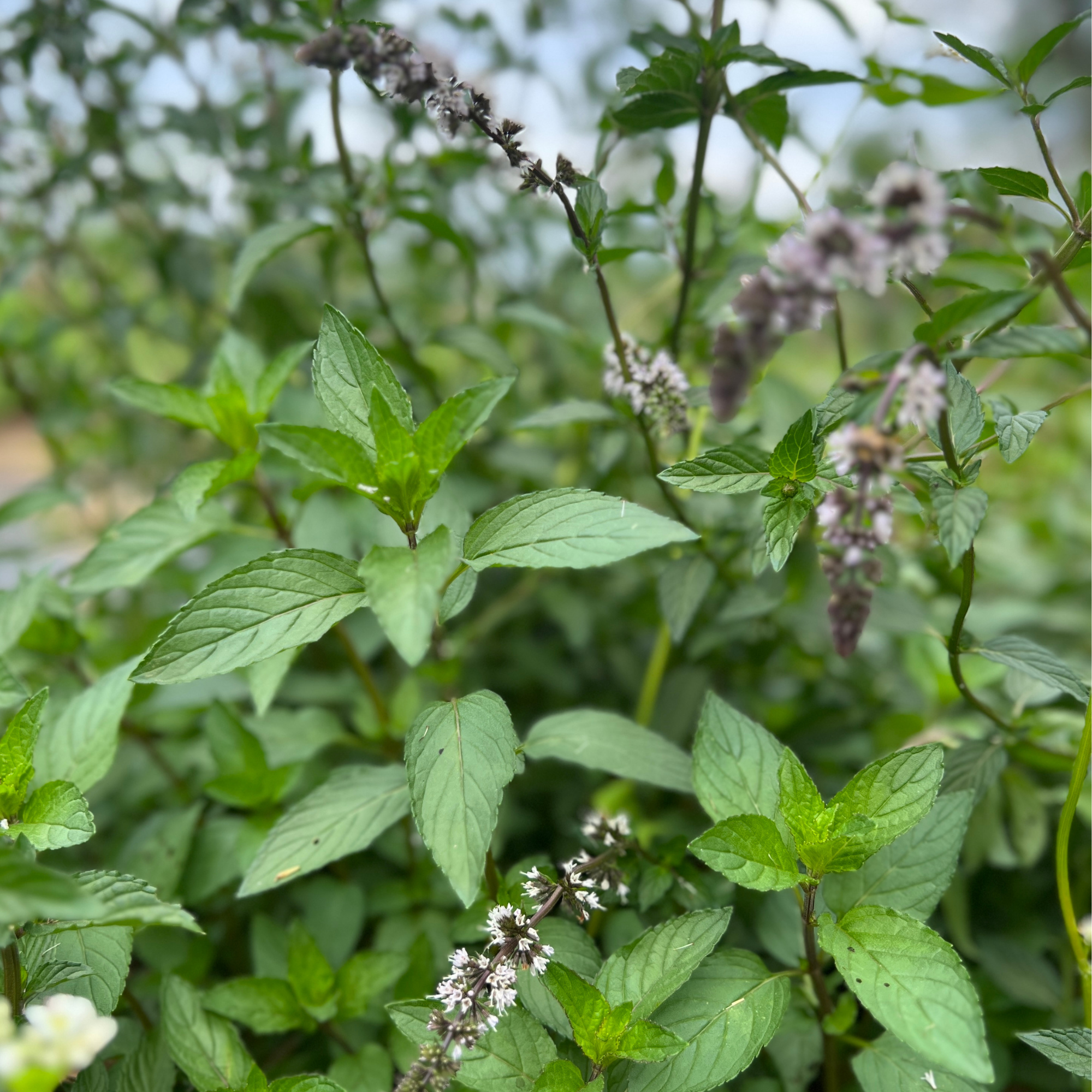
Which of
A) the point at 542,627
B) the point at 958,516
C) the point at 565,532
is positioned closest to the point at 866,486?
the point at 958,516

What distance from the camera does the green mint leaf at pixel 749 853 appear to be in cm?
68

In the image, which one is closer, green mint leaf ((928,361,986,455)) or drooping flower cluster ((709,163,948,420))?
drooping flower cluster ((709,163,948,420))

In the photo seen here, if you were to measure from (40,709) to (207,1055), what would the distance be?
0.36 meters

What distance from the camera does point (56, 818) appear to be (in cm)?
69

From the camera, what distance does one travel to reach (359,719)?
1092 mm

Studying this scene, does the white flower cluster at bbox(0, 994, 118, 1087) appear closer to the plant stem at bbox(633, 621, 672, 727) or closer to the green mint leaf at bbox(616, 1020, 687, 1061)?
the green mint leaf at bbox(616, 1020, 687, 1061)

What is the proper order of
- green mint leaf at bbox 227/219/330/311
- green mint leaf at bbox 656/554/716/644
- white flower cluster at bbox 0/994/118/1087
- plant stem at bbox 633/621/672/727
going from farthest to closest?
plant stem at bbox 633/621/672/727
green mint leaf at bbox 227/219/330/311
green mint leaf at bbox 656/554/716/644
white flower cluster at bbox 0/994/118/1087

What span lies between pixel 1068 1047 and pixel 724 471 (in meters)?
0.57

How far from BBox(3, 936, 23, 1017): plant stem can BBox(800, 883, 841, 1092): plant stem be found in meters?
0.65

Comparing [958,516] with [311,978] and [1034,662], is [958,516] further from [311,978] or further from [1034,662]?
[311,978]

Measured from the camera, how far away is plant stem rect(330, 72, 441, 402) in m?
1.01

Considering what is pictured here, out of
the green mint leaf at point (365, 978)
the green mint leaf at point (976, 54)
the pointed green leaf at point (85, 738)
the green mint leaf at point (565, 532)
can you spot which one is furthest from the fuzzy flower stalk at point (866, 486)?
the pointed green leaf at point (85, 738)

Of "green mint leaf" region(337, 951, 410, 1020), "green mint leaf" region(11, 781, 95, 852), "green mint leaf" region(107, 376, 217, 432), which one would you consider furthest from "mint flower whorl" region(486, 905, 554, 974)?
"green mint leaf" region(107, 376, 217, 432)

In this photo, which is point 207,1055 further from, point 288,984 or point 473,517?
point 473,517
